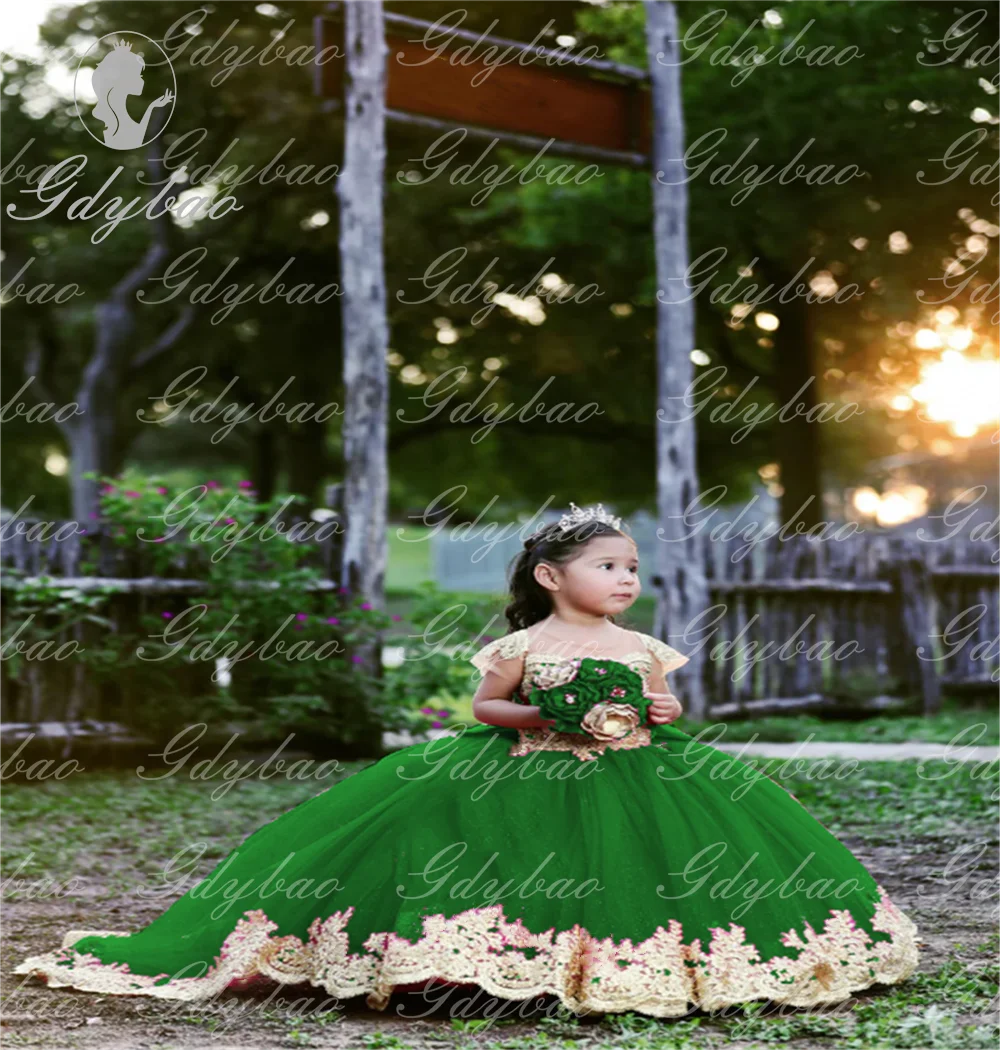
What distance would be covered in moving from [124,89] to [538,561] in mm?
16282

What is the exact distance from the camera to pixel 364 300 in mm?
10477

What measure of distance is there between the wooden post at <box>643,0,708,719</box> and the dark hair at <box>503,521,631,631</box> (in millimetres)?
7414

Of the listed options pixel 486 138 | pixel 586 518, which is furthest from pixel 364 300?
pixel 586 518

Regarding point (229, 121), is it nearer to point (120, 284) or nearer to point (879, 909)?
point (120, 284)

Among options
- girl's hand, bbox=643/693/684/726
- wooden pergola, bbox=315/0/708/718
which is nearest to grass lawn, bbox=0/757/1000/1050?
girl's hand, bbox=643/693/684/726

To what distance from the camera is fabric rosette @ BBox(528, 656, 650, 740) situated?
416 cm

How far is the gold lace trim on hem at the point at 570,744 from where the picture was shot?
4.27m

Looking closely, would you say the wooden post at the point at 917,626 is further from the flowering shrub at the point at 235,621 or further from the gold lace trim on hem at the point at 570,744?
the gold lace trim on hem at the point at 570,744

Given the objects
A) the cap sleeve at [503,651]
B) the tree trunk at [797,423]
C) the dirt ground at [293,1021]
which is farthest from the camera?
the tree trunk at [797,423]

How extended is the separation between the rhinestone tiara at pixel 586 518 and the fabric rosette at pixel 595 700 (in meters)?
0.43

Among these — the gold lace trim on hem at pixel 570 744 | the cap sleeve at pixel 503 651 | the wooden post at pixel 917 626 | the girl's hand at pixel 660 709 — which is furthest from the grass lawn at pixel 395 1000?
the wooden post at pixel 917 626

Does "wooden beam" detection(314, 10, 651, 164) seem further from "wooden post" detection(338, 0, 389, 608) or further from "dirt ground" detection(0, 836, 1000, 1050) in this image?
"dirt ground" detection(0, 836, 1000, 1050)

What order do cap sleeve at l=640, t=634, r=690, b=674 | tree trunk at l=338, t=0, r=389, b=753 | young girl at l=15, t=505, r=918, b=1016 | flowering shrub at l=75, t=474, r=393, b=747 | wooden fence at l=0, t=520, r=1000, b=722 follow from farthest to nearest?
wooden fence at l=0, t=520, r=1000, b=722
tree trunk at l=338, t=0, r=389, b=753
flowering shrub at l=75, t=474, r=393, b=747
cap sleeve at l=640, t=634, r=690, b=674
young girl at l=15, t=505, r=918, b=1016

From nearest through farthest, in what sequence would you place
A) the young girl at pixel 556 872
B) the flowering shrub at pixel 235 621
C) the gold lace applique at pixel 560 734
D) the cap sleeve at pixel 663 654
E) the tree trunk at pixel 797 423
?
the young girl at pixel 556 872
the gold lace applique at pixel 560 734
the cap sleeve at pixel 663 654
the flowering shrub at pixel 235 621
the tree trunk at pixel 797 423
